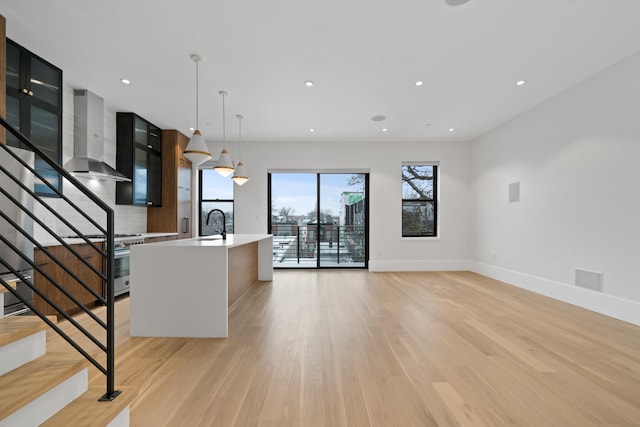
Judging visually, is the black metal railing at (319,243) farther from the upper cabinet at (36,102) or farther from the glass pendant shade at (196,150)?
the upper cabinet at (36,102)

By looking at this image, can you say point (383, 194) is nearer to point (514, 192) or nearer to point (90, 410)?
point (514, 192)

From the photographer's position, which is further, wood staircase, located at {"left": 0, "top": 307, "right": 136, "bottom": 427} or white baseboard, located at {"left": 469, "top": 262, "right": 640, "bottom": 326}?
white baseboard, located at {"left": 469, "top": 262, "right": 640, "bottom": 326}

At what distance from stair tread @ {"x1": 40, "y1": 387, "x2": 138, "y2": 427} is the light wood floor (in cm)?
30

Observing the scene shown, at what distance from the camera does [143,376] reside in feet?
6.68

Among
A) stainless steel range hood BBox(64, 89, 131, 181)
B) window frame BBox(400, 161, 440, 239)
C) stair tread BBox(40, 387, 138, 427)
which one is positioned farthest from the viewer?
window frame BBox(400, 161, 440, 239)

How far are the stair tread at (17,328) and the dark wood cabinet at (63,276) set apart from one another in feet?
4.99

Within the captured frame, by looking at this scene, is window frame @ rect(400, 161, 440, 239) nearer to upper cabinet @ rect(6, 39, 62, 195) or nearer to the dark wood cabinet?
the dark wood cabinet

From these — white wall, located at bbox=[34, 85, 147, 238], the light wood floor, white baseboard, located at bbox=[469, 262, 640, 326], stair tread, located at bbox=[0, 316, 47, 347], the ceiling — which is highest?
the ceiling

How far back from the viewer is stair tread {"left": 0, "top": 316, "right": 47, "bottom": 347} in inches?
49.2

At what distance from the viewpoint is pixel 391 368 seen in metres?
2.14

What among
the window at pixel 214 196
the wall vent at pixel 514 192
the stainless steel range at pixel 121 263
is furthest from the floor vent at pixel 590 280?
the window at pixel 214 196

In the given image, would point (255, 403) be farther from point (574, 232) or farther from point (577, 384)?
point (574, 232)

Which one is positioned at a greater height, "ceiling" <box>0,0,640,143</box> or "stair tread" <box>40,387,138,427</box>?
A: "ceiling" <box>0,0,640,143</box>

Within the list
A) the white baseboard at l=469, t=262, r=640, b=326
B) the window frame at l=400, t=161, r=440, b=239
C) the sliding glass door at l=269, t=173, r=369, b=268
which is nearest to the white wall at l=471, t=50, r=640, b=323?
the white baseboard at l=469, t=262, r=640, b=326
